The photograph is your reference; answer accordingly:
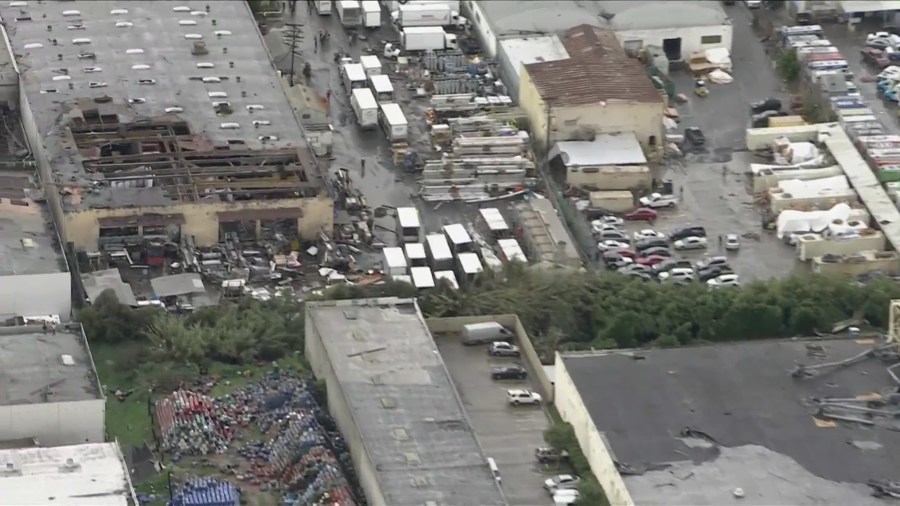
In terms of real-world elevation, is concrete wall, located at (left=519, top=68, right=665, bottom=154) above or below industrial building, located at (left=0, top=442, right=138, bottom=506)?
below

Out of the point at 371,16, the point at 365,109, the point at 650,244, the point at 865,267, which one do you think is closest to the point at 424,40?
the point at 371,16

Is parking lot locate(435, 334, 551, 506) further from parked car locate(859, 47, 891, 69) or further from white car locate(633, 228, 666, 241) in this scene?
parked car locate(859, 47, 891, 69)

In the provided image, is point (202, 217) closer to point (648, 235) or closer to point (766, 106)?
point (648, 235)

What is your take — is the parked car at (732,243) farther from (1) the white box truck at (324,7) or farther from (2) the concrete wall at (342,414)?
(1) the white box truck at (324,7)

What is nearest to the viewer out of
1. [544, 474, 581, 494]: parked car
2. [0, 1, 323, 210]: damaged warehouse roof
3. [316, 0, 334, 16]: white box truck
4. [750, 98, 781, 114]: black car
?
[544, 474, 581, 494]: parked car

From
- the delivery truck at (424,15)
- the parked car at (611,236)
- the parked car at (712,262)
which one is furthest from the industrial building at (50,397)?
the delivery truck at (424,15)

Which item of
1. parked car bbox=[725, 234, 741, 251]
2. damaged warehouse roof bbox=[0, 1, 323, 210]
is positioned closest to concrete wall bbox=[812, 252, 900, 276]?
parked car bbox=[725, 234, 741, 251]
